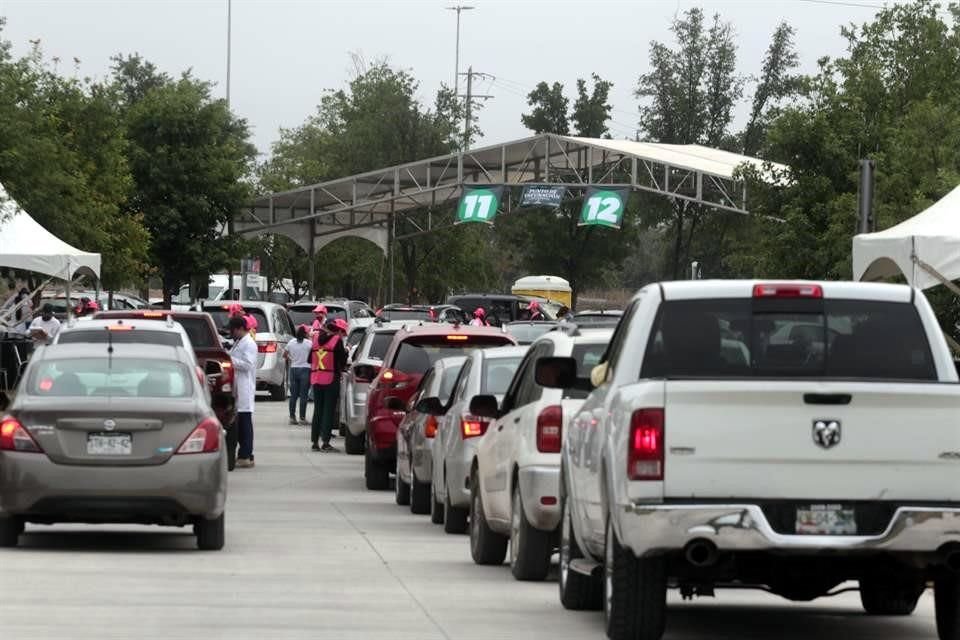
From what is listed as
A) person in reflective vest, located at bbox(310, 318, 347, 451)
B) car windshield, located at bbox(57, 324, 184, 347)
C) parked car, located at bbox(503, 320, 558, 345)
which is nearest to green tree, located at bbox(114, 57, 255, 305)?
parked car, located at bbox(503, 320, 558, 345)

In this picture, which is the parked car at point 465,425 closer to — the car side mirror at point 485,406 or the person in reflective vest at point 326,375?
the car side mirror at point 485,406

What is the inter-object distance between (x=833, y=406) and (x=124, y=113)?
191 ft

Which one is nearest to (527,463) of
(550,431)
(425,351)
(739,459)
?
(550,431)

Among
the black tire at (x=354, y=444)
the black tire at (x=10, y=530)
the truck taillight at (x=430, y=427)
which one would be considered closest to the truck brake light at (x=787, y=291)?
the black tire at (x=10, y=530)

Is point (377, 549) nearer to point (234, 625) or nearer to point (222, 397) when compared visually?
point (222, 397)

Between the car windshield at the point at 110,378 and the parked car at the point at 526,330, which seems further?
the parked car at the point at 526,330

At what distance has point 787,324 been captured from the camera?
34.9 feet

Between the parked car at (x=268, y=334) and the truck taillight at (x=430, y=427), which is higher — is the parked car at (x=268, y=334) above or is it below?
above

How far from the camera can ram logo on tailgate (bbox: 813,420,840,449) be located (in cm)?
1001

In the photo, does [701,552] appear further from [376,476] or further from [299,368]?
[299,368]

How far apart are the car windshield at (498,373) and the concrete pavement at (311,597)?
1.27 meters

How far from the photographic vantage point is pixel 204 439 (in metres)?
15.7

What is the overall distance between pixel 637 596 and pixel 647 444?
2.86 feet

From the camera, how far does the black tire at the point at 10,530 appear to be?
15.9 m
